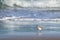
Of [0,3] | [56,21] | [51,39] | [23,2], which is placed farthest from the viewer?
[23,2]

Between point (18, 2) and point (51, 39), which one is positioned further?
point (18, 2)

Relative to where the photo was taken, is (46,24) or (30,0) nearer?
(46,24)

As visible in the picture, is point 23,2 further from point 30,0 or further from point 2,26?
point 2,26

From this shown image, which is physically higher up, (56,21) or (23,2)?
(23,2)

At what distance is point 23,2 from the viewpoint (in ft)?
10.8

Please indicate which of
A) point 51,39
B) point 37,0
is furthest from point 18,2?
point 51,39

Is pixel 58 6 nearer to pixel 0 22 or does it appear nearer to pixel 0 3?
pixel 0 3

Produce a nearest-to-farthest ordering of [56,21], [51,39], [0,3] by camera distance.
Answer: [51,39]
[56,21]
[0,3]

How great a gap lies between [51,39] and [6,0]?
2.01 meters

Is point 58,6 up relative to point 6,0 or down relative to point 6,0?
down

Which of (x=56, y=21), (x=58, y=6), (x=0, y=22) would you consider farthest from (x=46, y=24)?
(x=58, y=6)

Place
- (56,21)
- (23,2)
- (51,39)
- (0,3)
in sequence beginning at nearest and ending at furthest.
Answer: (51,39)
(56,21)
(0,3)
(23,2)

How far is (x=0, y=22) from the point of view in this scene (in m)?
1.96

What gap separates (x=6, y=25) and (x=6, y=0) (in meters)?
1.26
